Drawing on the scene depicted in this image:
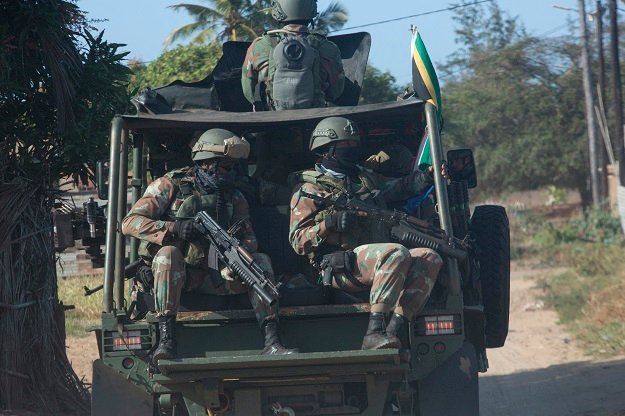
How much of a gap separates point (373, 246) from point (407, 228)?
25 centimetres

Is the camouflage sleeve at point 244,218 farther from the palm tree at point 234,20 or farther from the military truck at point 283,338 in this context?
the palm tree at point 234,20

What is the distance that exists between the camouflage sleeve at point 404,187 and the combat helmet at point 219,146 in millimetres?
1046

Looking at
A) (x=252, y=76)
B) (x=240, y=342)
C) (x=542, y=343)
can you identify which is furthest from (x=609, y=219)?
(x=240, y=342)

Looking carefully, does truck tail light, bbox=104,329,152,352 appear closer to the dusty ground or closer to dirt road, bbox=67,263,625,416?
the dusty ground

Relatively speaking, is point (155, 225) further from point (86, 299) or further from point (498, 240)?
point (86, 299)

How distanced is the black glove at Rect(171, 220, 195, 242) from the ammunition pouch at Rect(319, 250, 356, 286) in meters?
0.85

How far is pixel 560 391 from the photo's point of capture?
10.7 metres

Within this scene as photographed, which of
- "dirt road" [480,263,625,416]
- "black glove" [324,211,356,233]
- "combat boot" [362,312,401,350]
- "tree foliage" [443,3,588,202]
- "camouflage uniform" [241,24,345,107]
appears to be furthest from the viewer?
"tree foliage" [443,3,588,202]

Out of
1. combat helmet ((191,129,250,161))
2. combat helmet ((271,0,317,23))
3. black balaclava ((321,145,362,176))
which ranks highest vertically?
combat helmet ((271,0,317,23))

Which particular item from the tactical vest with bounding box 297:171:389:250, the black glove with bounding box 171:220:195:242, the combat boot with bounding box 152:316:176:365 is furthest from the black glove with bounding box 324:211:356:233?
the combat boot with bounding box 152:316:176:365

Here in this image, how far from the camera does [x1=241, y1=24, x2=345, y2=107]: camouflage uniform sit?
914 centimetres

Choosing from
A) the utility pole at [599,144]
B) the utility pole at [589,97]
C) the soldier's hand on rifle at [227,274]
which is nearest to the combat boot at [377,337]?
the soldier's hand on rifle at [227,274]

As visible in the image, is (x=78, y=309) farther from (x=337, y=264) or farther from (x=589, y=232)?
(x=589, y=232)

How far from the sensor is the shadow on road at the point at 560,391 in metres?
9.54
